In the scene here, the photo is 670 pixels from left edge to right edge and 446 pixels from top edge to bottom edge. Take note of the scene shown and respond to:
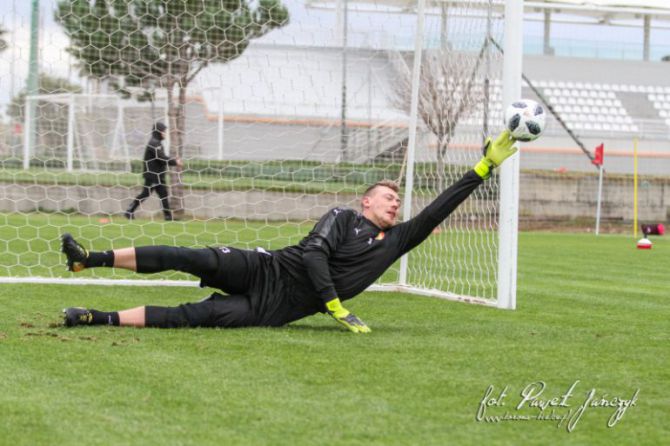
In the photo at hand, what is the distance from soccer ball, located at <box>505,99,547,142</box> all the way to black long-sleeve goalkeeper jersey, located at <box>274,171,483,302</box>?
15.5 inches

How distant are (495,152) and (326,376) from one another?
245 centimetres

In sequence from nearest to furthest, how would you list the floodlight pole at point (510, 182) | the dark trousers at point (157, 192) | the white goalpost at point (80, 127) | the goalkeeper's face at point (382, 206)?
the goalkeeper's face at point (382, 206) → the floodlight pole at point (510, 182) → the white goalpost at point (80, 127) → the dark trousers at point (157, 192)


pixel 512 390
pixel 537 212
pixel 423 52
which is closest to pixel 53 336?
pixel 512 390

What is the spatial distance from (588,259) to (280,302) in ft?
30.6

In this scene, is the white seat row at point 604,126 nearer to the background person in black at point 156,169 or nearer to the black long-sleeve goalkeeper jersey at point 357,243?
the background person in black at point 156,169

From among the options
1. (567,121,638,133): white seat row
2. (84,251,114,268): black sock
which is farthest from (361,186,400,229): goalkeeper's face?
(567,121,638,133): white seat row

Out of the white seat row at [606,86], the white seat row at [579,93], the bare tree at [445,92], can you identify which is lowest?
the bare tree at [445,92]

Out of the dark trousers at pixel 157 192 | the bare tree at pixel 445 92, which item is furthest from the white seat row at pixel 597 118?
the bare tree at pixel 445 92

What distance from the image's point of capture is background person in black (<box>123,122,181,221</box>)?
13633mm

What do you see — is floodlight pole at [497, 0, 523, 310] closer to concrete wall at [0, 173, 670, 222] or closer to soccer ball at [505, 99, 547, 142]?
soccer ball at [505, 99, 547, 142]

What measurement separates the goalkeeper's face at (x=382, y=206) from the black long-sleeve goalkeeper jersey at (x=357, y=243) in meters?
0.06

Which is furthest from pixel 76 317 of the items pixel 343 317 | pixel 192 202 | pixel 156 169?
pixel 156 169

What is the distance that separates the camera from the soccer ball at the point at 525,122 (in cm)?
674

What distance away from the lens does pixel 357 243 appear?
6848 millimetres
